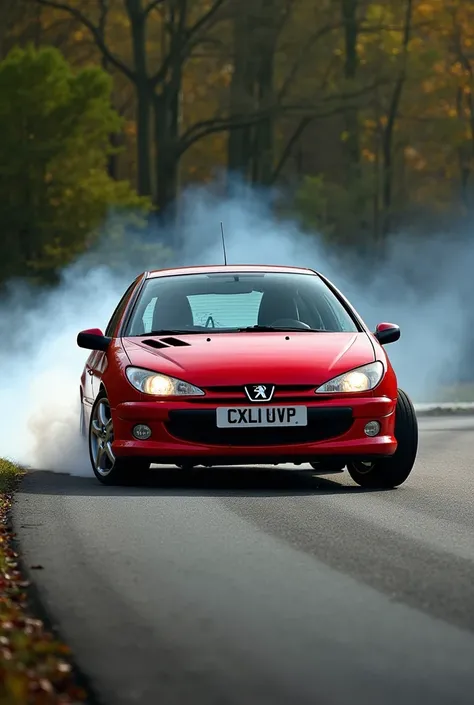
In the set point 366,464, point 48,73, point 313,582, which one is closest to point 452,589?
point 313,582

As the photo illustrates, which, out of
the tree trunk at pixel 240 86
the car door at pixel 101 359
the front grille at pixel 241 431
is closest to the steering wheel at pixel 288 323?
the car door at pixel 101 359

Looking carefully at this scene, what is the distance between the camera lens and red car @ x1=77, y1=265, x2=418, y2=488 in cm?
1123

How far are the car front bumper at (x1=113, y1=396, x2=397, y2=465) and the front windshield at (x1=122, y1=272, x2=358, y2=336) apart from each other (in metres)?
1.13

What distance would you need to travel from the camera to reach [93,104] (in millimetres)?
38531

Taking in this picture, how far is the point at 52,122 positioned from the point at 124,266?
3.68 m

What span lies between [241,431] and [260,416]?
153mm

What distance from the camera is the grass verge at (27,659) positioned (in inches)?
195

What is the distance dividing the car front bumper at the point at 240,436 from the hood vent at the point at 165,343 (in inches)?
22.4

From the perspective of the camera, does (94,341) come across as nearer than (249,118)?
Yes

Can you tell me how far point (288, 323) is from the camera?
1252 centimetres

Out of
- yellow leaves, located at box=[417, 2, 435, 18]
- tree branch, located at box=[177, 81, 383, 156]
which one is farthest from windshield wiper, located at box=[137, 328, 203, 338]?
yellow leaves, located at box=[417, 2, 435, 18]

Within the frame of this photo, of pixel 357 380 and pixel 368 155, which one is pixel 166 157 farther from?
pixel 357 380

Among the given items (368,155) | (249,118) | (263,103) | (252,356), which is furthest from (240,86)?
(252,356)

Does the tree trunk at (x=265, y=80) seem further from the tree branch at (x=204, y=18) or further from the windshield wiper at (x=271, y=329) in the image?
the windshield wiper at (x=271, y=329)
